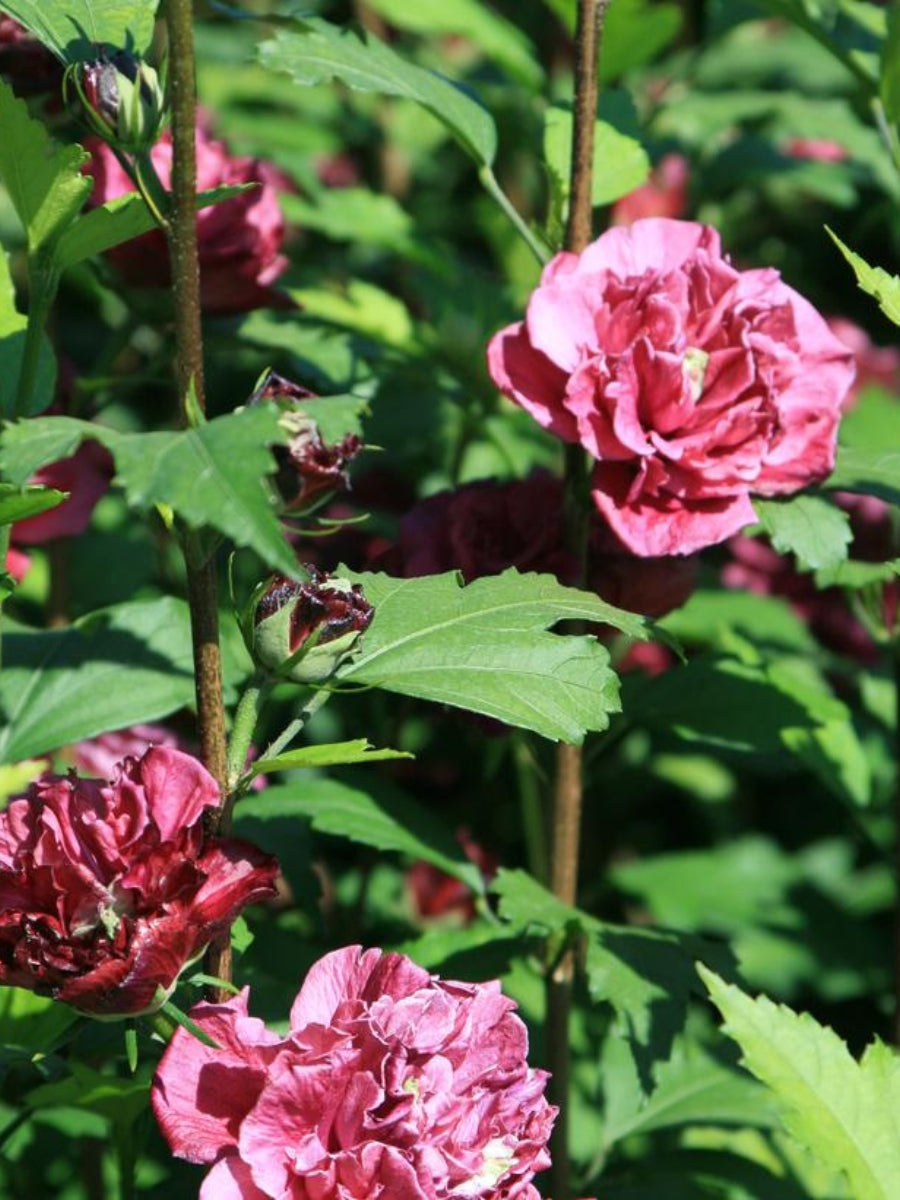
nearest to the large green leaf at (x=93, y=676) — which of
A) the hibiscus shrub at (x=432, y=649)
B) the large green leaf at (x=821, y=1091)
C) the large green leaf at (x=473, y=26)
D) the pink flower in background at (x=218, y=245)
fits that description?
the hibiscus shrub at (x=432, y=649)

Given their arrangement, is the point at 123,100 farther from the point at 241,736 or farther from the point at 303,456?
the point at 241,736

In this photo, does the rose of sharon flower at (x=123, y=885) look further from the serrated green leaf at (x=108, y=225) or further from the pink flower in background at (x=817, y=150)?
the pink flower in background at (x=817, y=150)

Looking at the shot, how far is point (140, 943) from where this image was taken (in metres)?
0.93

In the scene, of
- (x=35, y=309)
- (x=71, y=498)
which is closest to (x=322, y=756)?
(x=35, y=309)

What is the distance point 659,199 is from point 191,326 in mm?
1714

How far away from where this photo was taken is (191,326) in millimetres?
971

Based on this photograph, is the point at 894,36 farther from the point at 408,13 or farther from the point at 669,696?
the point at 408,13

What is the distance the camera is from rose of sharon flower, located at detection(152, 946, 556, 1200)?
2.99ft

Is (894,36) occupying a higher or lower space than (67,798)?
higher

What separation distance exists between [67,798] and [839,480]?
596mm

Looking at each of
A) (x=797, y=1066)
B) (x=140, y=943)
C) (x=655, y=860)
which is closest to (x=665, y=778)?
(x=655, y=860)

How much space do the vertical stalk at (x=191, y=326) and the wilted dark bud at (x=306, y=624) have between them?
0.03 metres

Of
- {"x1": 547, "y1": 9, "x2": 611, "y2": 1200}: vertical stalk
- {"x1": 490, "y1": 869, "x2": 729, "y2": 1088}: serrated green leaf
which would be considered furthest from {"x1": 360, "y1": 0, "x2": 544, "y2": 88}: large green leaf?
{"x1": 490, "y1": 869, "x2": 729, "y2": 1088}: serrated green leaf

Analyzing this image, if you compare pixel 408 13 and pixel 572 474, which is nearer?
pixel 572 474
